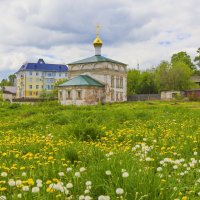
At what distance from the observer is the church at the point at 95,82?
167 ft

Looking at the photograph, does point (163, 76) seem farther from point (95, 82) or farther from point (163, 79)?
point (95, 82)

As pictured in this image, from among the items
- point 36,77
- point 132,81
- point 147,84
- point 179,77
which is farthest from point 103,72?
point 36,77

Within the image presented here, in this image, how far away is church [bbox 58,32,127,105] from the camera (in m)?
51.0

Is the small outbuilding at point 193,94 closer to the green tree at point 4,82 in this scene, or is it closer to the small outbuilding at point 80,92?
the small outbuilding at point 80,92

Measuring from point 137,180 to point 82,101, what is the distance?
1872 inches

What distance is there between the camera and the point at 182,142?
672 centimetres

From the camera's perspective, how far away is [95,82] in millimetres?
A: 54219

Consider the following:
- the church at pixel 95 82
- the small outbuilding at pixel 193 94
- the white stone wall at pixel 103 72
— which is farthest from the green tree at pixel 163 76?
the white stone wall at pixel 103 72

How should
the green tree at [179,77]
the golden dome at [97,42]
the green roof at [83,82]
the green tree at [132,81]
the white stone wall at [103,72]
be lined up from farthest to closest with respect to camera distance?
the green tree at [132,81] < the green tree at [179,77] < the golden dome at [97,42] < the white stone wall at [103,72] < the green roof at [83,82]

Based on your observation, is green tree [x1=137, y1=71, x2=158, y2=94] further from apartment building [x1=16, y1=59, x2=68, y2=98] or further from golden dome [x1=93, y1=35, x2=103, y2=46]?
apartment building [x1=16, y1=59, x2=68, y2=98]

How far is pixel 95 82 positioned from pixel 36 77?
173ft

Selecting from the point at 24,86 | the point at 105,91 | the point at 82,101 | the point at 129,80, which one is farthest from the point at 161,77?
the point at 24,86

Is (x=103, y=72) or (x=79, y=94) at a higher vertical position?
(x=103, y=72)

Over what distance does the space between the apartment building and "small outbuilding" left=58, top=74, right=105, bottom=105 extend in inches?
1818
